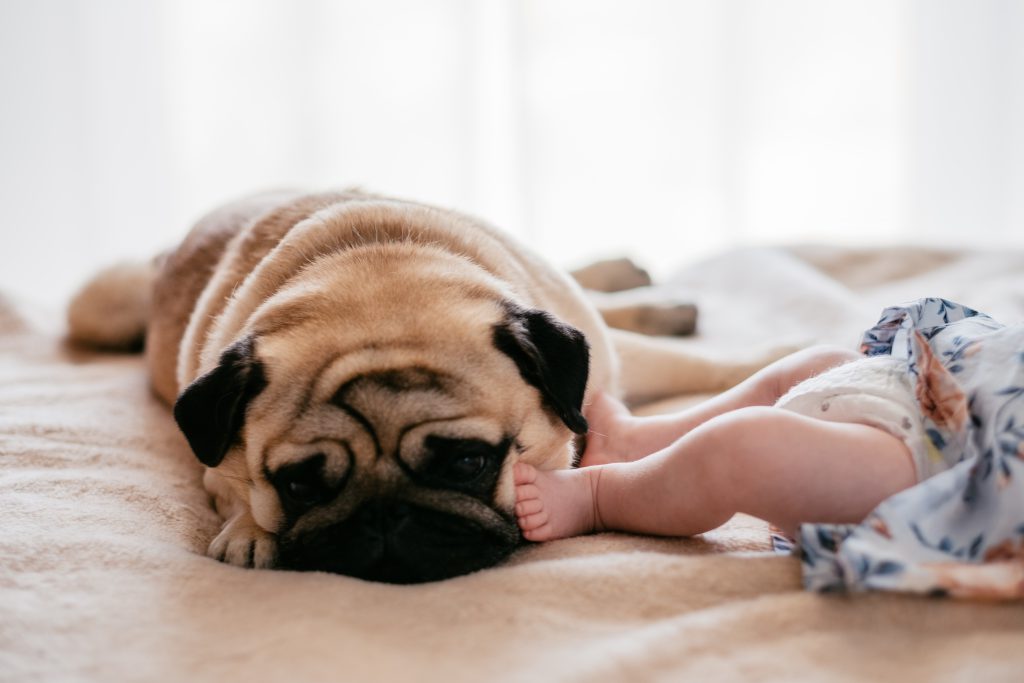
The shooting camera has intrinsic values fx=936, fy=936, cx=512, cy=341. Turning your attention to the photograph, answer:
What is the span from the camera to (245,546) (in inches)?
59.2

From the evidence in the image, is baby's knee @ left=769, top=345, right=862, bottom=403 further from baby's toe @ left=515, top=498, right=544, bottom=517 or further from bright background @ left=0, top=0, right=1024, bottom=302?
bright background @ left=0, top=0, right=1024, bottom=302

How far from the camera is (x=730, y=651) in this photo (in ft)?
3.52

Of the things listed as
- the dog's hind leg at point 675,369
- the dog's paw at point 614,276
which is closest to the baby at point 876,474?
the dog's hind leg at point 675,369

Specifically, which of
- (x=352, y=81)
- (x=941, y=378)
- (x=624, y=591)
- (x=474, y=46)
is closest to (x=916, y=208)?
(x=474, y=46)

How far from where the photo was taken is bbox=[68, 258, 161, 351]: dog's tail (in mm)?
3104

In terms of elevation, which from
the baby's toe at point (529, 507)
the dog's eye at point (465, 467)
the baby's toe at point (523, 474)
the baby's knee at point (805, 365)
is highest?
the baby's knee at point (805, 365)

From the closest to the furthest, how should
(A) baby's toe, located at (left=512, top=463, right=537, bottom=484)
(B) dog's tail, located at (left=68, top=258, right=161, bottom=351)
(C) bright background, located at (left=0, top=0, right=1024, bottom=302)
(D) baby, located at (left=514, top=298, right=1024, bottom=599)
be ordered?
1. (D) baby, located at (left=514, top=298, right=1024, bottom=599)
2. (A) baby's toe, located at (left=512, top=463, right=537, bottom=484)
3. (B) dog's tail, located at (left=68, top=258, right=161, bottom=351)
4. (C) bright background, located at (left=0, top=0, right=1024, bottom=302)

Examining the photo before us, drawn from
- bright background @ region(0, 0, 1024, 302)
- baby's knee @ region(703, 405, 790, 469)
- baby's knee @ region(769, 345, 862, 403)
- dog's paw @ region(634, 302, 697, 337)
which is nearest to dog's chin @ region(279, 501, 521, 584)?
baby's knee @ region(703, 405, 790, 469)

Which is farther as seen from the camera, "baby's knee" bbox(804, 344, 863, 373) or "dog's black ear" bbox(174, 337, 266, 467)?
"baby's knee" bbox(804, 344, 863, 373)

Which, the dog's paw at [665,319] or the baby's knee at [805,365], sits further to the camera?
the dog's paw at [665,319]

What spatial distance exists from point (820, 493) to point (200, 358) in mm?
1318

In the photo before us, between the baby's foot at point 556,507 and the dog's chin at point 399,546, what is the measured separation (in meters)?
0.04

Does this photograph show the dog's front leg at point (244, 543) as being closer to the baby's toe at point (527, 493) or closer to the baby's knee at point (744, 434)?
the baby's toe at point (527, 493)

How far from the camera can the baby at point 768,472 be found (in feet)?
4.26
